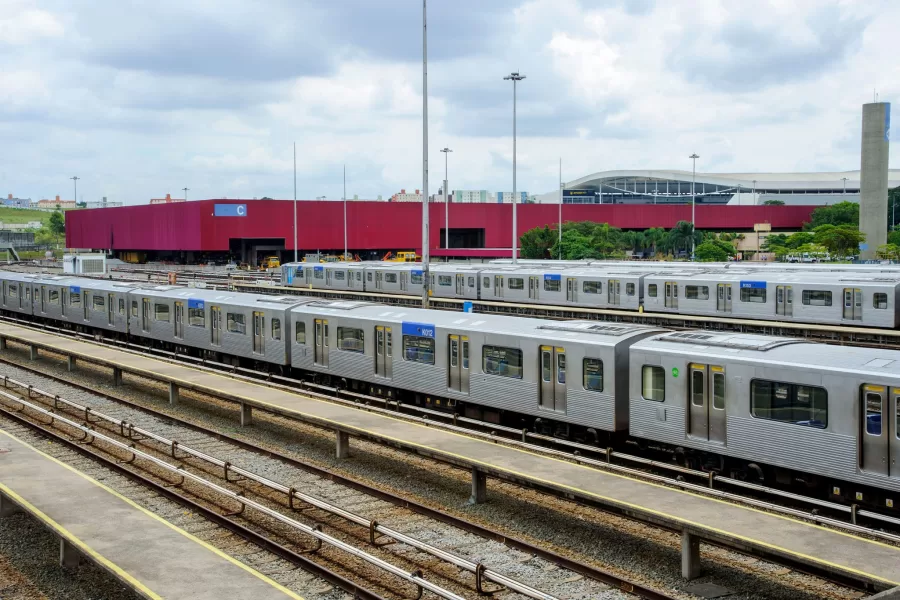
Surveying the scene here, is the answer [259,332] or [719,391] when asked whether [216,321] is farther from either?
[719,391]

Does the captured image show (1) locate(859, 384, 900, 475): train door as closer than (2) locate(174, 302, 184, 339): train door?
Yes

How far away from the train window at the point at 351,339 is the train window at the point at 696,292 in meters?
20.0

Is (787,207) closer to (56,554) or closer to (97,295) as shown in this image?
(97,295)

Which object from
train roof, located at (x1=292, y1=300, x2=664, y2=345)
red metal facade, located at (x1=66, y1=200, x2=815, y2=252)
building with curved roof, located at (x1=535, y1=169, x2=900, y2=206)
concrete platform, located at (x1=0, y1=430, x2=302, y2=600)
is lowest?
concrete platform, located at (x1=0, y1=430, x2=302, y2=600)

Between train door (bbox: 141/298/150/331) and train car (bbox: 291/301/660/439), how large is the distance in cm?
1314

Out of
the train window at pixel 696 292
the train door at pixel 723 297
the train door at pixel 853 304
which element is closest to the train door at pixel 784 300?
the train door at pixel 853 304

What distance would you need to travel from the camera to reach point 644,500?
12859mm

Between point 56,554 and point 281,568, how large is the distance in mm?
3534

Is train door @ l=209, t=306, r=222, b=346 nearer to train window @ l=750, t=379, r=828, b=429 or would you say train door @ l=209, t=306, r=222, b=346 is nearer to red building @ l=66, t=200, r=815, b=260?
train window @ l=750, t=379, r=828, b=429

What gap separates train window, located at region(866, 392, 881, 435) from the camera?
1344 centimetres

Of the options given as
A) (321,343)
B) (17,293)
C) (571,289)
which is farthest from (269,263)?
(321,343)

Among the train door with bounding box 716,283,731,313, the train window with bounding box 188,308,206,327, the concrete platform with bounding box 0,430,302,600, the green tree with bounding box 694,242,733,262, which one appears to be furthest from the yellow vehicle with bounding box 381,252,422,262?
the concrete platform with bounding box 0,430,302,600

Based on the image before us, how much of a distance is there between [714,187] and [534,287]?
129 meters

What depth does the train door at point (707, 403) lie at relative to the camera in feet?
51.3
